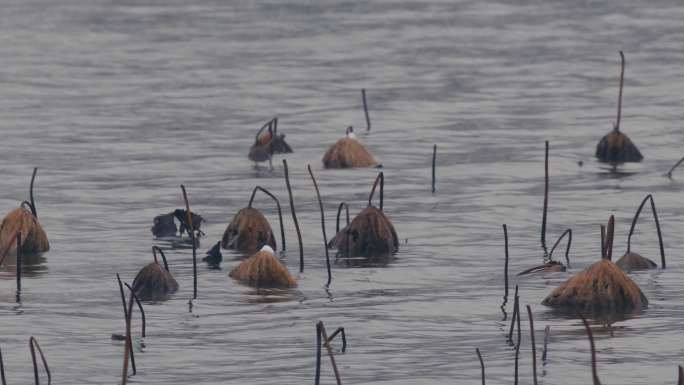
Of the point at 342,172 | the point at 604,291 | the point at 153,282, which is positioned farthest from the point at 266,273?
the point at 342,172

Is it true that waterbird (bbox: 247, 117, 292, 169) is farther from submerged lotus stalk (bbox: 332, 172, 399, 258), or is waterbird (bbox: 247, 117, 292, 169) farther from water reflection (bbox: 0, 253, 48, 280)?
water reflection (bbox: 0, 253, 48, 280)

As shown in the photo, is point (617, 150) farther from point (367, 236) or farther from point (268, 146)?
point (367, 236)

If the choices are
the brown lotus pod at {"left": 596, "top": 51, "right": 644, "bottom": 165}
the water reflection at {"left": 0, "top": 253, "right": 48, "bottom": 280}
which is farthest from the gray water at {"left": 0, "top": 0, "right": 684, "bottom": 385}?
the brown lotus pod at {"left": 596, "top": 51, "right": 644, "bottom": 165}

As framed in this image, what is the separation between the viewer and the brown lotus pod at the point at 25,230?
2138 centimetres

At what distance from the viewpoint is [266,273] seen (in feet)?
65.5

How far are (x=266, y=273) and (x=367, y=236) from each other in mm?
2082

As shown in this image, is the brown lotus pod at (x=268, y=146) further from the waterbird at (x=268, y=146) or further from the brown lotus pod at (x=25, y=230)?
the brown lotus pod at (x=25, y=230)

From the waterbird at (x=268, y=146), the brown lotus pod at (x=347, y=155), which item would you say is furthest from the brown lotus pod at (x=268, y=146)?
the brown lotus pod at (x=347, y=155)

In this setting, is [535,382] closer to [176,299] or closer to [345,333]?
[345,333]

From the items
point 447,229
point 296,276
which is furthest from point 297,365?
point 447,229

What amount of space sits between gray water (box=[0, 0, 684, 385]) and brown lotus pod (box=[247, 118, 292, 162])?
0.94ft

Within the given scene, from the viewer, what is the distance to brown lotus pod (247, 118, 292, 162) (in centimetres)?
3000

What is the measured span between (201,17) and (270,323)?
36539mm

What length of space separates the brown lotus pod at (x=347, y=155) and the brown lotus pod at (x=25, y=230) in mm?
7869
